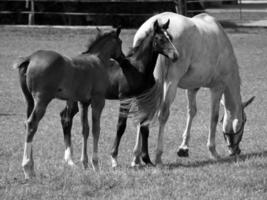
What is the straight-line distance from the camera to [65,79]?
762 centimetres

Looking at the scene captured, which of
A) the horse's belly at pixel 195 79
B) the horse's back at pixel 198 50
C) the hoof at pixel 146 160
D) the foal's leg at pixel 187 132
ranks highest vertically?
the horse's back at pixel 198 50

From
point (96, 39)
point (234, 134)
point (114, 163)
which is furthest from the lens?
point (234, 134)

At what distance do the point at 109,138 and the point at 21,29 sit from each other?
18.2 metres

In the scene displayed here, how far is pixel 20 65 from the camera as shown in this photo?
743cm

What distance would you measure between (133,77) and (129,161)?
1171 millimetres

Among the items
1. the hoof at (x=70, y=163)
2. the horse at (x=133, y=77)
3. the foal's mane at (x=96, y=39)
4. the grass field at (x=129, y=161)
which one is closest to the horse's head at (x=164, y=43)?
the horse at (x=133, y=77)

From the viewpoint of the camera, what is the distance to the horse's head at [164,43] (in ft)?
28.3

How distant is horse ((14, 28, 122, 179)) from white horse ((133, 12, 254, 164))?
88 cm

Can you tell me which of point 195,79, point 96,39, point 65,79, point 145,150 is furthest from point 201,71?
point 65,79

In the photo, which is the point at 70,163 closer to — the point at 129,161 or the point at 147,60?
the point at 129,161

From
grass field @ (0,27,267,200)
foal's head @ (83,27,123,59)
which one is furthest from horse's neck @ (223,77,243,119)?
foal's head @ (83,27,123,59)

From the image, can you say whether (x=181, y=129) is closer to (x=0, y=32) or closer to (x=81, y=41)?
(x=81, y=41)

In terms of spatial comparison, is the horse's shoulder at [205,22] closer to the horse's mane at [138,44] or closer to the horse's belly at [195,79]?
the horse's belly at [195,79]

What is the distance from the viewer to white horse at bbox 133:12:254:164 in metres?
9.25
